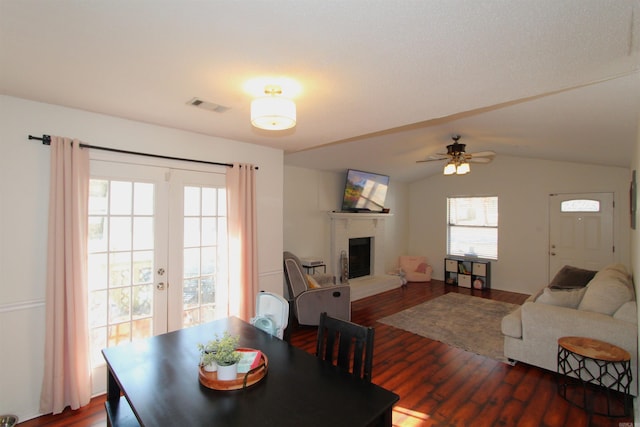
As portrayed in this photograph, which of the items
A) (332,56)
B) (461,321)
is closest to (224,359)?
(332,56)

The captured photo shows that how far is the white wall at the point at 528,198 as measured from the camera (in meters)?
5.33

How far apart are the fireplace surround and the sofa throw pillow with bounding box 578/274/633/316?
11.2 ft

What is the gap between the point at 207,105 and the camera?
238 cm

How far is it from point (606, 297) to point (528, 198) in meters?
3.85

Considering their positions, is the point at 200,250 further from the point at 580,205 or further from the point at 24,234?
the point at 580,205

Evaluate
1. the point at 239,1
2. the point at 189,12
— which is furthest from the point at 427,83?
the point at 189,12

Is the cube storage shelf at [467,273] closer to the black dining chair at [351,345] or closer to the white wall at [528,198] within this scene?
the white wall at [528,198]

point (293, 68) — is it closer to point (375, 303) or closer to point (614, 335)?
point (614, 335)

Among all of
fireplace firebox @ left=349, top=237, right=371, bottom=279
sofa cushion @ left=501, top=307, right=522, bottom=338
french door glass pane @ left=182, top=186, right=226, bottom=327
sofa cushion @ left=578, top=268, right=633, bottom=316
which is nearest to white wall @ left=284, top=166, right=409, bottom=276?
fireplace firebox @ left=349, top=237, right=371, bottom=279

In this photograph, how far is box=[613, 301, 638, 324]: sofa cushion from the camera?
8.60ft

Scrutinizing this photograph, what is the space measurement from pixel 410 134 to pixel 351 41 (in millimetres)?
3495

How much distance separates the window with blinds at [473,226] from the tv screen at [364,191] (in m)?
1.84

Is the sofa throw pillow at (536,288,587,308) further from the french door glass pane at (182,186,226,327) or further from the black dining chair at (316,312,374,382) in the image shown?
the french door glass pane at (182,186,226,327)

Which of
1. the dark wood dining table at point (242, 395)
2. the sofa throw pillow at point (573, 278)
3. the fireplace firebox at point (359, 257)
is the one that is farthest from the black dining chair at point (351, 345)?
the fireplace firebox at point (359, 257)
